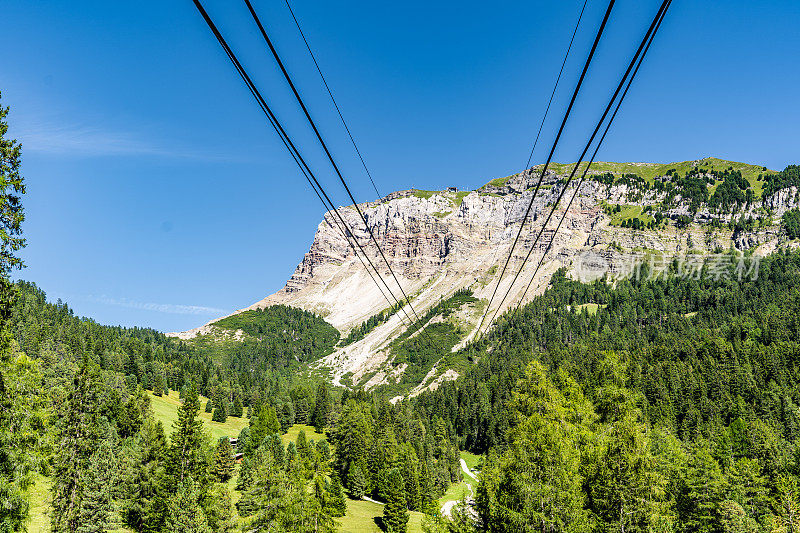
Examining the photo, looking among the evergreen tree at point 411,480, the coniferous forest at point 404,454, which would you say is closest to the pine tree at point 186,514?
the coniferous forest at point 404,454

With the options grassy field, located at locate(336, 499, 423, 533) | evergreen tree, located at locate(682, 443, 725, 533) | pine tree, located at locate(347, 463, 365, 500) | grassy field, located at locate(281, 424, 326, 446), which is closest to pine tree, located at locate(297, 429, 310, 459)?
pine tree, located at locate(347, 463, 365, 500)

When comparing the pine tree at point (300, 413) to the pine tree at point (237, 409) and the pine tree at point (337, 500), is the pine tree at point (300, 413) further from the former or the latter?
the pine tree at point (337, 500)

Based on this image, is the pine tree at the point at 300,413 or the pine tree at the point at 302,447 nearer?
the pine tree at the point at 302,447

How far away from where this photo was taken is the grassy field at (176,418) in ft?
330

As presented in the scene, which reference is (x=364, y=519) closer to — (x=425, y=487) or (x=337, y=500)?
(x=337, y=500)

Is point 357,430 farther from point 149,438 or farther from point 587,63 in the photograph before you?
point 587,63

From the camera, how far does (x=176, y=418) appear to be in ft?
341

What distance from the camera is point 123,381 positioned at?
348ft

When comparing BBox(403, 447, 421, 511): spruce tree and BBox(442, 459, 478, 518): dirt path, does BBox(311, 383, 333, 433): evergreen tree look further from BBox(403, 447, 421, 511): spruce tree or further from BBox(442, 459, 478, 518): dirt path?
BBox(403, 447, 421, 511): spruce tree

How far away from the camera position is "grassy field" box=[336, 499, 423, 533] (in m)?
60.6

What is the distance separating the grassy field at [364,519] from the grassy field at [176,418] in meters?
38.8

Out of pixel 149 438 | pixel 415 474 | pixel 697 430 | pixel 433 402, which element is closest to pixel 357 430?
pixel 415 474

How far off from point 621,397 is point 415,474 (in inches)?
1802

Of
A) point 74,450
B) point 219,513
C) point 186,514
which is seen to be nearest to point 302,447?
point 219,513
